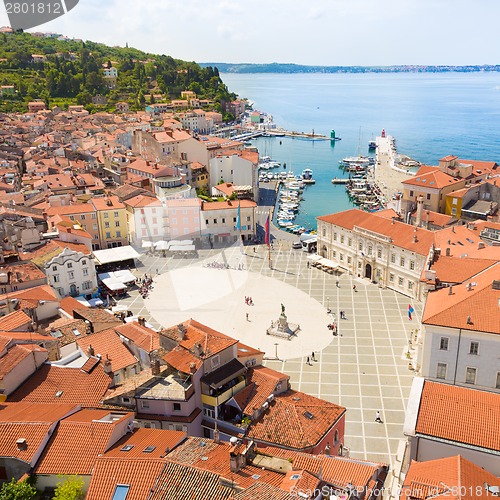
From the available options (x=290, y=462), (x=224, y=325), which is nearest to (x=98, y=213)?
(x=224, y=325)

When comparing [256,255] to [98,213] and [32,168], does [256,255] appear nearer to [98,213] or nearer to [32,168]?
[98,213]

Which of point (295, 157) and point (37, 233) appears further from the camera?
point (295, 157)

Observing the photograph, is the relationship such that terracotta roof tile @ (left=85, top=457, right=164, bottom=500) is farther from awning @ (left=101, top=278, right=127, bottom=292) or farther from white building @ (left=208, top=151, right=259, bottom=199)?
white building @ (left=208, top=151, right=259, bottom=199)

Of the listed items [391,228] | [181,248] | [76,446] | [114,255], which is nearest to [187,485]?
[76,446]

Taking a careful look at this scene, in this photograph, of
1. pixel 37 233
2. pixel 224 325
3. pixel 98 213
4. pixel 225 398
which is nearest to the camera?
pixel 225 398

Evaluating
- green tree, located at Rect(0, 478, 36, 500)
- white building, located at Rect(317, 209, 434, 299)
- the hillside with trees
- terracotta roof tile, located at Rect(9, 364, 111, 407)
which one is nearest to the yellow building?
white building, located at Rect(317, 209, 434, 299)

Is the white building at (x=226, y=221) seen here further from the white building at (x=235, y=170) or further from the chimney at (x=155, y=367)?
the chimney at (x=155, y=367)
